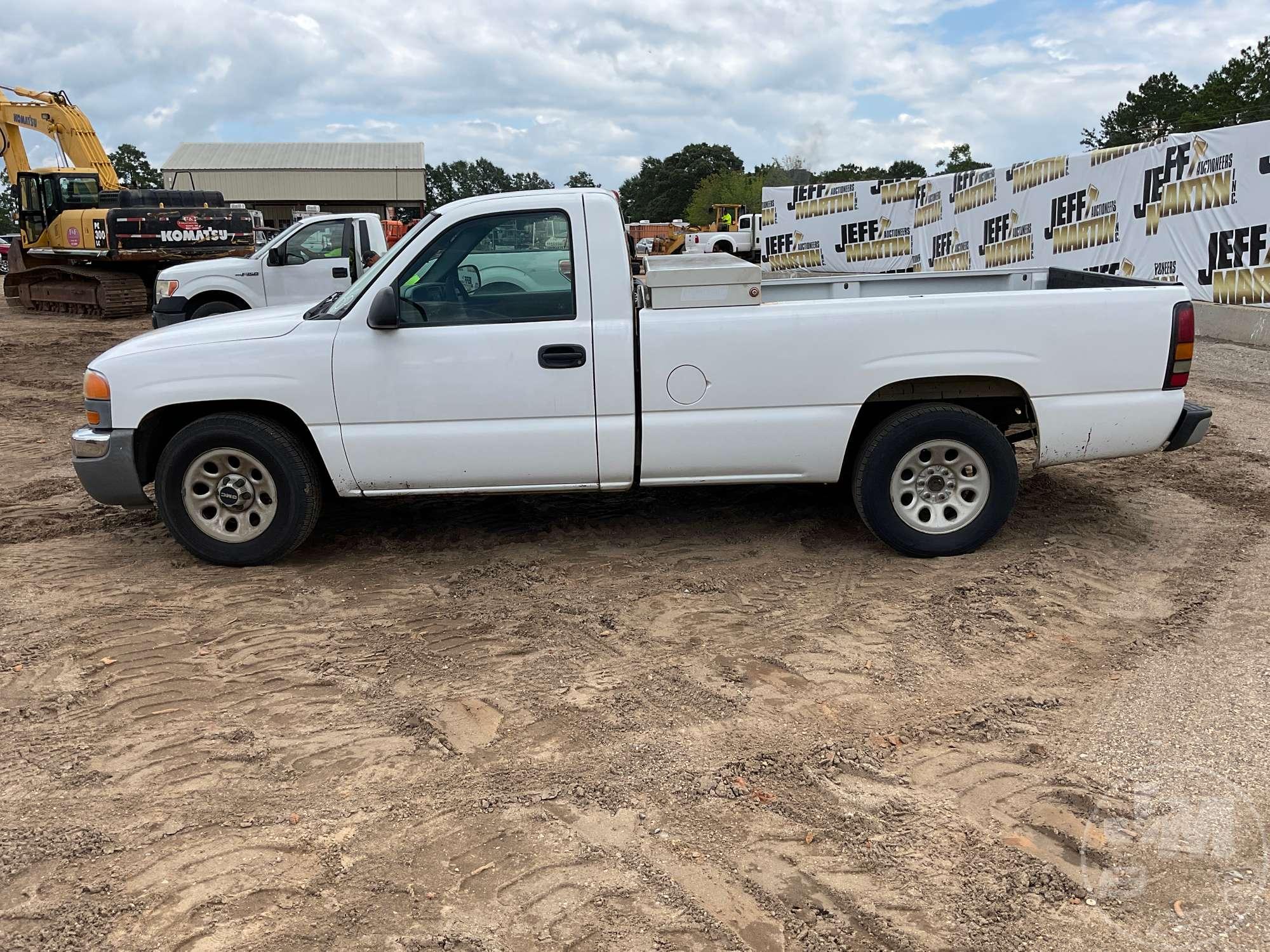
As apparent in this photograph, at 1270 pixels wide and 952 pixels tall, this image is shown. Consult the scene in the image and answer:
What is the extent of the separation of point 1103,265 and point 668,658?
14544mm

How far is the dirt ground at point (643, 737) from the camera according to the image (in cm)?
289

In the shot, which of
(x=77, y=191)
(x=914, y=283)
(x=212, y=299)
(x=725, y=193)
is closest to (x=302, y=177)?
(x=725, y=193)

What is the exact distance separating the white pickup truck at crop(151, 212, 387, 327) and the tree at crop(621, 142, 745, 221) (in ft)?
315

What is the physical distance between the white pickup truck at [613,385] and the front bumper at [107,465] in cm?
1

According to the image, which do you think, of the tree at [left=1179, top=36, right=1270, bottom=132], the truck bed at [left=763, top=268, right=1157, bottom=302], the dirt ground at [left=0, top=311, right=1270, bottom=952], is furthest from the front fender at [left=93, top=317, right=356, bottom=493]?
the tree at [left=1179, top=36, right=1270, bottom=132]

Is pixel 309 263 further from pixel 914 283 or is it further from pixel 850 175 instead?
pixel 850 175

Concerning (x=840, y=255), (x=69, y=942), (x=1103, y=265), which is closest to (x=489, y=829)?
(x=69, y=942)

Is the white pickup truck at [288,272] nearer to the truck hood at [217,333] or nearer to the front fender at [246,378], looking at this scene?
the truck hood at [217,333]

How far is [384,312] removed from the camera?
5.10m

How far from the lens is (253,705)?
4098 millimetres

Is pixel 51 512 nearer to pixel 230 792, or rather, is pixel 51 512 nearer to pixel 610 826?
pixel 230 792

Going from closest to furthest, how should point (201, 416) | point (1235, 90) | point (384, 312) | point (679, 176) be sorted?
1. point (384, 312)
2. point (201, 416)
3. point (1235, 90)
4. point (679, 176)

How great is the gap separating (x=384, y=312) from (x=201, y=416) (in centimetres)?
132

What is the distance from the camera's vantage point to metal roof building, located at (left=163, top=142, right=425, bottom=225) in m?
73.1
